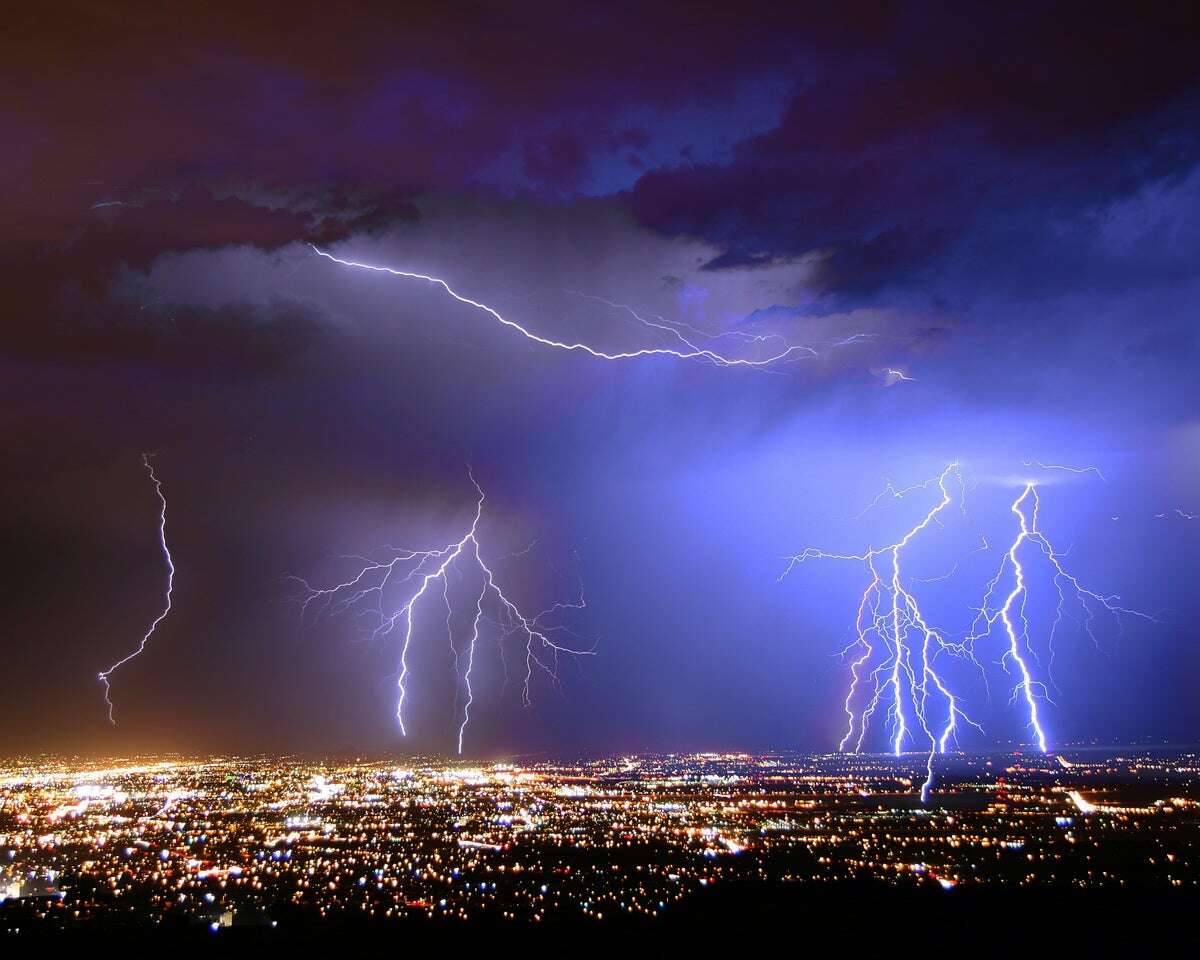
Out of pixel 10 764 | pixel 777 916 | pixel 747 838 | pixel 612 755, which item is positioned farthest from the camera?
pixel 612 755

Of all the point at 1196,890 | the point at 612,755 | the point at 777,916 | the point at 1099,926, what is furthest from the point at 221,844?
the point at 612,755

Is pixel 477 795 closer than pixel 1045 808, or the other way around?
pixel 1045 808

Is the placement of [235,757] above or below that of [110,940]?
below

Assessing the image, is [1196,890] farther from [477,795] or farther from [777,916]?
[477,795]

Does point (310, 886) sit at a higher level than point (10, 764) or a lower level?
higher

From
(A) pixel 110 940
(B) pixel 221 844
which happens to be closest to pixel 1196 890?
(A) pixel 110 940

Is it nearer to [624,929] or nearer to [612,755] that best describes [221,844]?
[624,929]

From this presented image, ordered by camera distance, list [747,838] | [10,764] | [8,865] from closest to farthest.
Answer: [8,865]
[747,838]
[10,764]

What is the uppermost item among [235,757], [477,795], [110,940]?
[110,940]

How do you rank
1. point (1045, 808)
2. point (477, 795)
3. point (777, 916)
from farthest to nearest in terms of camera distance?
point (477, 795), point (1045, 808), point (777, 916)
